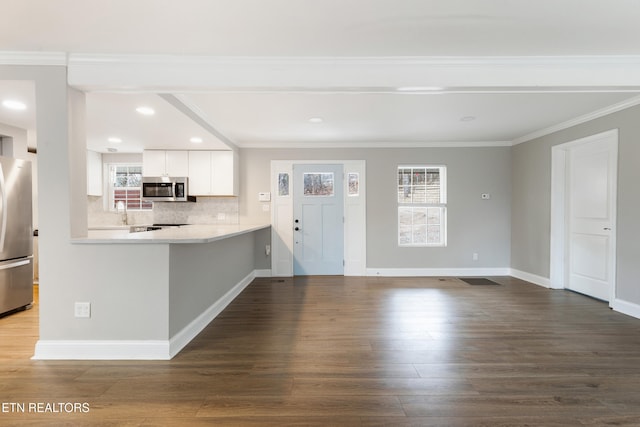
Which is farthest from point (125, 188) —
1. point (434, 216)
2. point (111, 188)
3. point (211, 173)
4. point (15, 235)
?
point (434, 216)

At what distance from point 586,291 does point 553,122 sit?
2.30 meters

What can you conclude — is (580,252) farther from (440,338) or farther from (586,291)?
(440,338)

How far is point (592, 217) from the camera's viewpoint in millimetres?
4008

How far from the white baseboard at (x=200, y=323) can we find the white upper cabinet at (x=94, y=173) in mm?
3308

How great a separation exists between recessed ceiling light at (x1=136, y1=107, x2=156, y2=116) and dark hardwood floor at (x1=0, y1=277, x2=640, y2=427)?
2.22 meters

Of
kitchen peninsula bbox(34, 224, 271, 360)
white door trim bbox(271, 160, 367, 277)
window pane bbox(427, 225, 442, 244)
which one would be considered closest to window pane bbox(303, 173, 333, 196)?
white door trim bbox(271, 160, 367, 277)

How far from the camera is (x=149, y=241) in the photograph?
235cm

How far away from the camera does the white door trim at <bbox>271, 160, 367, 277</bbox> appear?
5340mm

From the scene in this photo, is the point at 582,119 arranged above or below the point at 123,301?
above

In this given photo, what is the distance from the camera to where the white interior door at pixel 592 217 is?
367 centimetres

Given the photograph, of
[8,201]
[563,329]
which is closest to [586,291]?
[563,329]

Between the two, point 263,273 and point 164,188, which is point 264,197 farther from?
point 164,188

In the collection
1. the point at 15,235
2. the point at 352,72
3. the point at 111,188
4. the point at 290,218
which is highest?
the point at 352,72

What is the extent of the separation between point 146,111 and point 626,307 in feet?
18.0
